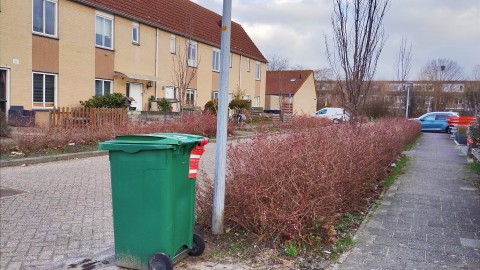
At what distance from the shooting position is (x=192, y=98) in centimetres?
2848

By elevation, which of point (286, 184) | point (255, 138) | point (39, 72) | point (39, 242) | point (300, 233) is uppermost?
point (39, 72)

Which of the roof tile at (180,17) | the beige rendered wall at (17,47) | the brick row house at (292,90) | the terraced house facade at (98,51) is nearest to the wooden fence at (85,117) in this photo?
the terraced house facade at (98,51)

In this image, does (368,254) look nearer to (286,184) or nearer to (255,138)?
(286,184)

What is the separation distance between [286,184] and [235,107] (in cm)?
2257

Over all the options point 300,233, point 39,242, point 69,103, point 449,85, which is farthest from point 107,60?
point 449,85

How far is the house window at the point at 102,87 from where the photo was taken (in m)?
20.4

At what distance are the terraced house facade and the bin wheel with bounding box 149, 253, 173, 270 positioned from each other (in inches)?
552

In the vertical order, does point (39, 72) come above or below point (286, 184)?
above

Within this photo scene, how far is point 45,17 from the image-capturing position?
17.4 meters

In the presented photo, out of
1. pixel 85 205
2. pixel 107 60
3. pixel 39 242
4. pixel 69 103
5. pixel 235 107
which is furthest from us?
pixel 235 107

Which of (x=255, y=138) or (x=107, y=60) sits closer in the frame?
(x=255, y=138)

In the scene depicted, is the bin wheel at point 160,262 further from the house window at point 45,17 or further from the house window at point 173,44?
the house window at point 173,44

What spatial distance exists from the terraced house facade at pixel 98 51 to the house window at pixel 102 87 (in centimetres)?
5

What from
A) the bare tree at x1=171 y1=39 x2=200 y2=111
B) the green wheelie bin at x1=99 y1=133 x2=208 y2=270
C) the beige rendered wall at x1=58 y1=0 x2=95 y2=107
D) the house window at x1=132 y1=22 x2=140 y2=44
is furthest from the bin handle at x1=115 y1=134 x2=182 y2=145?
the house window at x1=132 y1=22 x2=140 y2=44
